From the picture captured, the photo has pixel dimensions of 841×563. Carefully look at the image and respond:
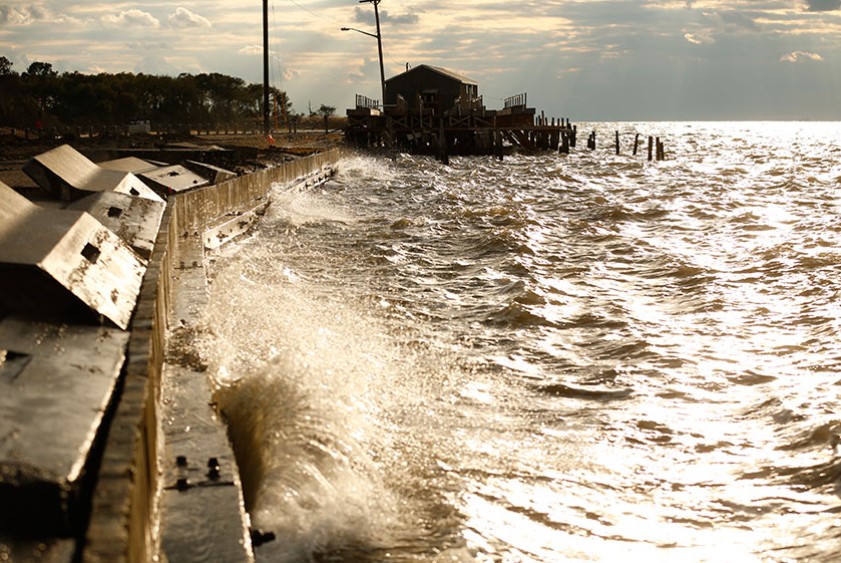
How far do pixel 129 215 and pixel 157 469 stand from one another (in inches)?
235

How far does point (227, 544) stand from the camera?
388 centimetres

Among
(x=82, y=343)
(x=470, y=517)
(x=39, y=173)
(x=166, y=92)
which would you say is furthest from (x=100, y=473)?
(x=166, y=92)

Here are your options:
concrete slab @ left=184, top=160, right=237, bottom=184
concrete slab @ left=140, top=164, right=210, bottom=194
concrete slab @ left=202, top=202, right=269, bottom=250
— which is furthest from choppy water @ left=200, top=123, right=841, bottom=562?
concrete slab @ left=184, top=160, right=237, bottom=184

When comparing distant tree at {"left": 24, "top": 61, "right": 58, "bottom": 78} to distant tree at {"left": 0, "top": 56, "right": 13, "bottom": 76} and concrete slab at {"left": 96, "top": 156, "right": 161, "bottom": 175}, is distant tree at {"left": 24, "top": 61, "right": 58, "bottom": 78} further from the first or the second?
concrete slab at {"left": 96, "top": 156, "right": 161, "bottom": 175}

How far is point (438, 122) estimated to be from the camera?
58500mm

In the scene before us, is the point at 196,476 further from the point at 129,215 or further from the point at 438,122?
the point at 438,122

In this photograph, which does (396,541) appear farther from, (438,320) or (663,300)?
Answer: (663,300)

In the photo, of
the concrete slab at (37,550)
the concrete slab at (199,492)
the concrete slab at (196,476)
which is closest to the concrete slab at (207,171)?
the concrete slab at (196,476)

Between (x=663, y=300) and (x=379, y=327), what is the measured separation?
14.7 feet

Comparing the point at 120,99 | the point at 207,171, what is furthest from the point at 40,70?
the point at 207,171

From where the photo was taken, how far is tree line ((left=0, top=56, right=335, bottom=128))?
56.1 meters

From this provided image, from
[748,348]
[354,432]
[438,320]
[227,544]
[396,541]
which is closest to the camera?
[227,544]

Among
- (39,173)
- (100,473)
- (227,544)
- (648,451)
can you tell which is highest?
(39,173)

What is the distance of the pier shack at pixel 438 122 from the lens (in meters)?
56.6
